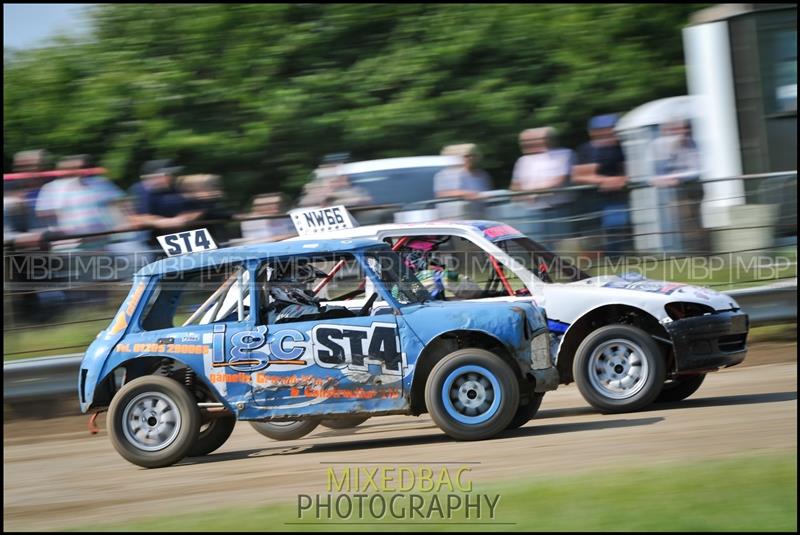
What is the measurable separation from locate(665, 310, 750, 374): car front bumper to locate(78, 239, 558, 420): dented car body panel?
1.13 meters

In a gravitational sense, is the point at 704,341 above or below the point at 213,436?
above

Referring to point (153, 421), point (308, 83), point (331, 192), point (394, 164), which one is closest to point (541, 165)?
point (331, 192)

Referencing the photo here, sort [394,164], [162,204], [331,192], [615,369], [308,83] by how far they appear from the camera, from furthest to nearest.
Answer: [308,83] < [394,164] < [331,192] < [162,204] < [615,369]

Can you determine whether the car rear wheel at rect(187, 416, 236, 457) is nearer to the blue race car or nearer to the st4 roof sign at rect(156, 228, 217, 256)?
the blue race car

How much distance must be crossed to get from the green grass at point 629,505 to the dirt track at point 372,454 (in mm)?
263

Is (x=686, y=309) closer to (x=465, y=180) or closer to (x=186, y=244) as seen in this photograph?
(x=186, y=244)

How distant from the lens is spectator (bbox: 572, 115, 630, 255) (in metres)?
11.6

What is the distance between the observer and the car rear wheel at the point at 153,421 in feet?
26.6

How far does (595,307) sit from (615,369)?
0.52 meters

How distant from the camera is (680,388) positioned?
9.47 metres

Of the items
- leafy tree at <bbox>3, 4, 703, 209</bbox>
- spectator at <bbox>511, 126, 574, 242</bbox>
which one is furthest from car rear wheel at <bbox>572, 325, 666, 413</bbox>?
leafy tree at <bbox>3, 4, 703, 209</bbox>

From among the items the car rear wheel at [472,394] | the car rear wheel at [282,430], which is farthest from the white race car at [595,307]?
the car rear wheel at [282,430]

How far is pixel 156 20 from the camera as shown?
19.4 m

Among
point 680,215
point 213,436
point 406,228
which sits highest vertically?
point 406,228
